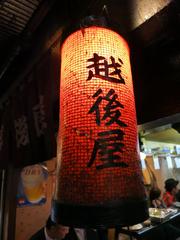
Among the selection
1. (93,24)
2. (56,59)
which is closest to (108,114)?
(93,24)

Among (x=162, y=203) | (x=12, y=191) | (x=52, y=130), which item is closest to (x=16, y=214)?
(x=12, y=191)

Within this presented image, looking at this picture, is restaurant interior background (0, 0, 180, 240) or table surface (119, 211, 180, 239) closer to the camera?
restaurant interior background (0, 0, 180, 240)

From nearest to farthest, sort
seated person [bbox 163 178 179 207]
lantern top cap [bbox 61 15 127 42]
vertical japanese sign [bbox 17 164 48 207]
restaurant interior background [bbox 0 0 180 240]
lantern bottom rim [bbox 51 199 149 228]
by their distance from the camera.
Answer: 1. lantern bottom rim [bbox 51 199 149 228]
2. lantern top cap [bbox 61 15 127 42]
3. restaurant interior background [bbox 0 0 180 240]
4. vertical japanese sign [bbox 17 164 48 207]
5. seated person [bbox 163 178 179 207]

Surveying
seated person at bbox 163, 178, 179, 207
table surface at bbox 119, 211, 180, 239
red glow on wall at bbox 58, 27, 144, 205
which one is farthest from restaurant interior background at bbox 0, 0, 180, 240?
seated person at bbox 163, 178, 179, 207

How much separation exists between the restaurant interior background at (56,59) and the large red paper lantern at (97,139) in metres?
0.40

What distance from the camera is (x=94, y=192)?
88 centimetres

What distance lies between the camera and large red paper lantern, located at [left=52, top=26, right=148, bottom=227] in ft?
2.89

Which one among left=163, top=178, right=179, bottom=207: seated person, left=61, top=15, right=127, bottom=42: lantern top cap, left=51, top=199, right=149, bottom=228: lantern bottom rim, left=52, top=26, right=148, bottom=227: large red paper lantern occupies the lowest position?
left=163, top=178, right=179, bottom=207: seated person

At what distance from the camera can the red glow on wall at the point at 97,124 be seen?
908mm

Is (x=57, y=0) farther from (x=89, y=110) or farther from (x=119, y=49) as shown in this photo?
(x=89, y=110)

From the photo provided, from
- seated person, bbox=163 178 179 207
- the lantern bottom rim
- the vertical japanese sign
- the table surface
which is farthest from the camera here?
seated person, bbox=163 178 179 207

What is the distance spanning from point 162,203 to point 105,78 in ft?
21.8

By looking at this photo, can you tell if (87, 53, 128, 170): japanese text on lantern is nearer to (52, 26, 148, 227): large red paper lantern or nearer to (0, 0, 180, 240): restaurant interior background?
(52, 26, 148, 227): large red paper lantern

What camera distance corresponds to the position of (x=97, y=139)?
956 millimetres
